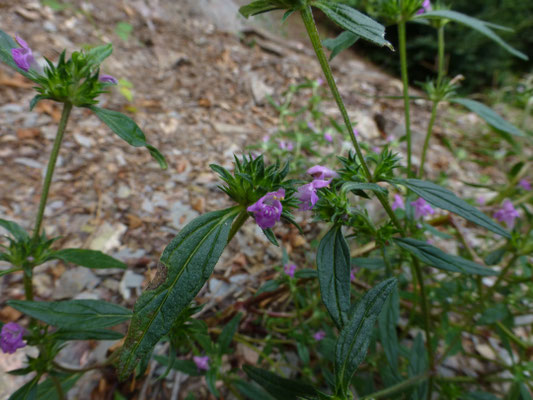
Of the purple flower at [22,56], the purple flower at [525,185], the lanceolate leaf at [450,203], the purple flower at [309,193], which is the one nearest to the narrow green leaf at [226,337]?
the purple flower at [309,193]

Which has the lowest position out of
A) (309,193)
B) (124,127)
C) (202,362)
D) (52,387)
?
(52,387)

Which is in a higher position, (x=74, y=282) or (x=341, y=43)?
(x=341, y=43)

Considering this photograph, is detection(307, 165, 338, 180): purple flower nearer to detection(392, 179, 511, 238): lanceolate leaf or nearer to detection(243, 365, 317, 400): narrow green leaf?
detection(392, 179, 511, 238): lanceolate leaf

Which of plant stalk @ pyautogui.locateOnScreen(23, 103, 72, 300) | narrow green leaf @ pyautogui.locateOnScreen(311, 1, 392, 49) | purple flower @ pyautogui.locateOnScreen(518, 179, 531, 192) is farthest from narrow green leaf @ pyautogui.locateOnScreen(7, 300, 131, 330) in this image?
purple flower @ pyautogui.locateOnScreen(518, 179, 531, 192)

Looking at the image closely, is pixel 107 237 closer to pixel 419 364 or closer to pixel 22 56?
pixel 22 56

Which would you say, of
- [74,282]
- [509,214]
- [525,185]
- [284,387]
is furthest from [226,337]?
[525,185]

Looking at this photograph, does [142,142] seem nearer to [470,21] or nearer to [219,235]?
[219,235]
